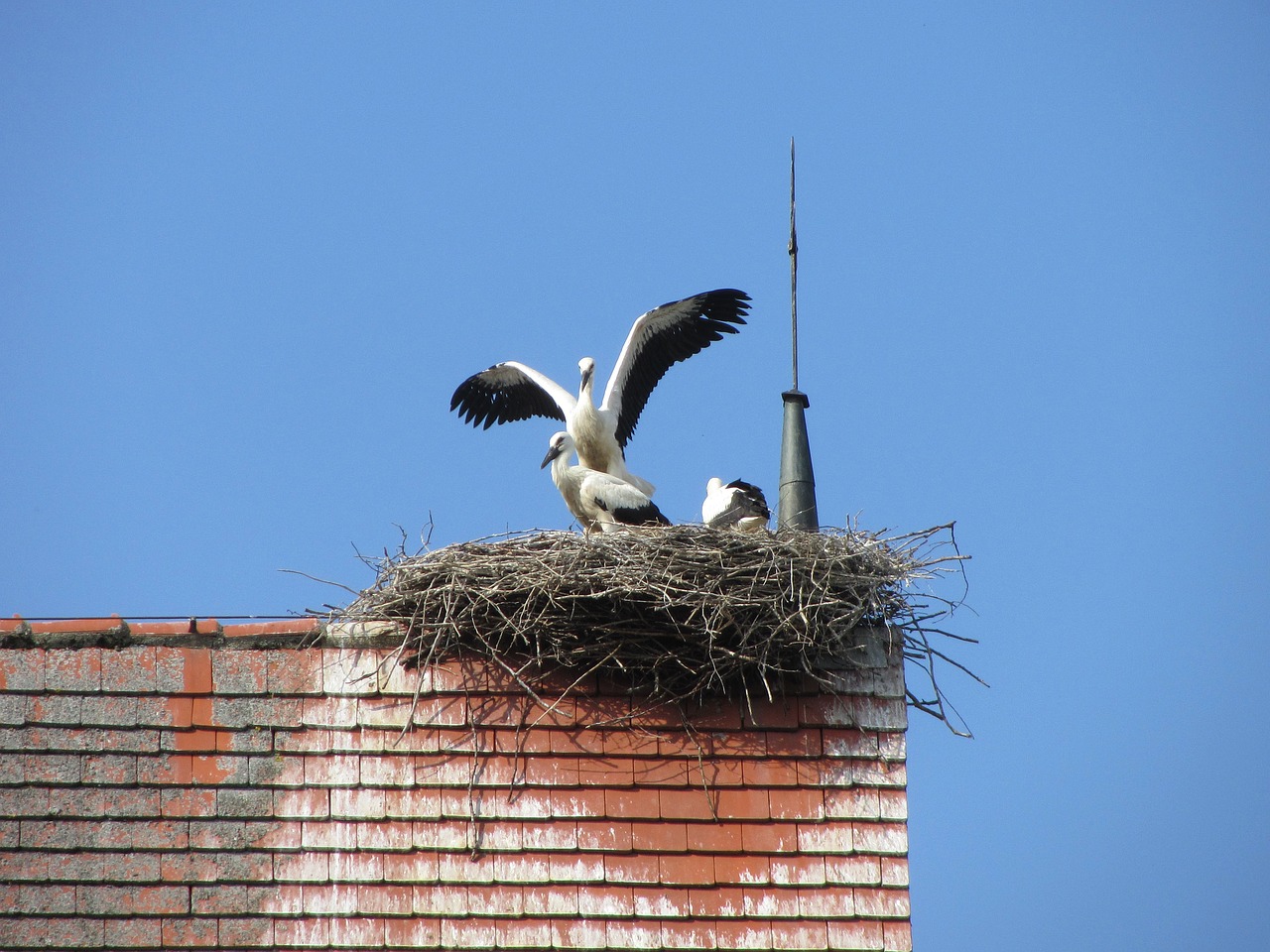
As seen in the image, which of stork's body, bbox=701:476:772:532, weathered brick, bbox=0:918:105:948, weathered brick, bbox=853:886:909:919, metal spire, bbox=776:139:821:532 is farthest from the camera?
stork's body, bbox=701:476:772:532

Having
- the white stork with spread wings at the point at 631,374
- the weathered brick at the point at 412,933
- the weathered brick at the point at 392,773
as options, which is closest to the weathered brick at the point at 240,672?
the weathered brick at the point at 392,773

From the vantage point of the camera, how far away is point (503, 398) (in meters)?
10.7

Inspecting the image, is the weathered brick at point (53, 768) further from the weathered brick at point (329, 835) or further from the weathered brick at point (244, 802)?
the weathered brick at point (329, 835)

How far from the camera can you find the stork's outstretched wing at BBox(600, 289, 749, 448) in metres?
9.89

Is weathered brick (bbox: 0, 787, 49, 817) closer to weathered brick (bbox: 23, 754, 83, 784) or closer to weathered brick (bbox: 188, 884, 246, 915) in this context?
weathered brick (bbox: 23, 754, 83, 784)

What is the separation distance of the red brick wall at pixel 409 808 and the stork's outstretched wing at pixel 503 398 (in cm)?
443

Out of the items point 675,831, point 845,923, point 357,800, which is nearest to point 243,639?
point 357,800

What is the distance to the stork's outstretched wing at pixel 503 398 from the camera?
34.5ft

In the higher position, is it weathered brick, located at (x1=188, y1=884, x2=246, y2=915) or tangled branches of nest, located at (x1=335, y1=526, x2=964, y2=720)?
tangled branches of nest, located at (x1=335, y1=526, x2=964, y2=720)

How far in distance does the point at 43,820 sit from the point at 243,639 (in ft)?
3.08

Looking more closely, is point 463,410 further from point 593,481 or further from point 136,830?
point 136,830

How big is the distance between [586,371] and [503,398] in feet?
3.70

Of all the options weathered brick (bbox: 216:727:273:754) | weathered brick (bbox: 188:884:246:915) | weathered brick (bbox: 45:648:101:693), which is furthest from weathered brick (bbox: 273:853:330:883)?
weathered brick (bbox: 45:648:101:693)

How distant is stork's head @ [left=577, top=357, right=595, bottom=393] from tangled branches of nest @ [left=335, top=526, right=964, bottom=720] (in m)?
3.35
